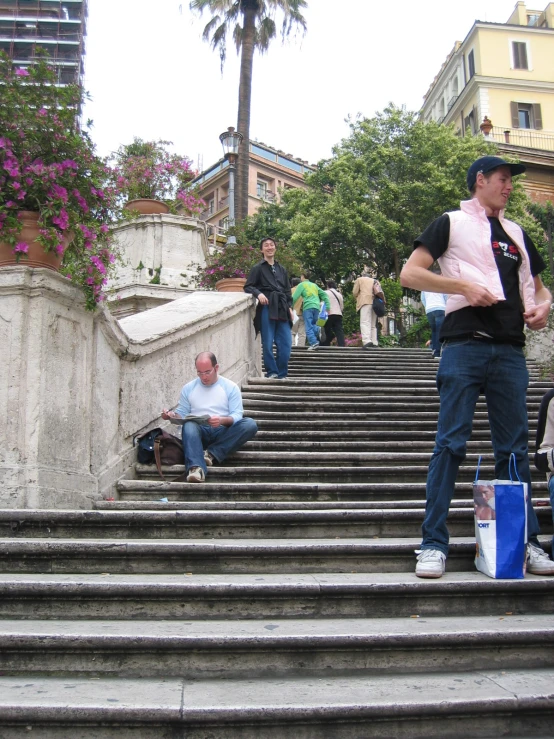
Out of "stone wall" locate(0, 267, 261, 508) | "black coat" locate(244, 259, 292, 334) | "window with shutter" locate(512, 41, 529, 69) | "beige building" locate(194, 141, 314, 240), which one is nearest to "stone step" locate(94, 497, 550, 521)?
"stone wall" locate(0, 267, 261, 508)

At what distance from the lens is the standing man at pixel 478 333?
3363mm

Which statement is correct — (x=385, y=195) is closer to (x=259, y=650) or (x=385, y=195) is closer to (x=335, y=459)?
(x=335, y=459)

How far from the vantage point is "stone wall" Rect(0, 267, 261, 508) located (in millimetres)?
4062

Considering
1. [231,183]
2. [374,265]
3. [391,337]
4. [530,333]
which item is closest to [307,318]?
[530,333]

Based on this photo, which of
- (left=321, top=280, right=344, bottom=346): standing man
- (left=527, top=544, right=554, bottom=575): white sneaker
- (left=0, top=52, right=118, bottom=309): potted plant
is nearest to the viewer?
(left=527, top=544, right=554, bottom=575): white sneaker

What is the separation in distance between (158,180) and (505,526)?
11.3 metres

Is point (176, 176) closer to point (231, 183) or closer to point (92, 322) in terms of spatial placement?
point (231, 183)

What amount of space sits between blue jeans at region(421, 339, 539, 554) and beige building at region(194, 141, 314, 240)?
45.9 metres

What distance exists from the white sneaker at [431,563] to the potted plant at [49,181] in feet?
8.18

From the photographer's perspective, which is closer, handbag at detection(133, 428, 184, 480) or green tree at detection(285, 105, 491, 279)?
handbag at detection(133, 428, 184, 480)

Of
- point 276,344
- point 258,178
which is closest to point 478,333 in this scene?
point 276,344

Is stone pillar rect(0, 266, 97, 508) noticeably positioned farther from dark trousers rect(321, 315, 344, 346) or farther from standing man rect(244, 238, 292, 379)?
dark trousers rect(321, 315, 344, 346)

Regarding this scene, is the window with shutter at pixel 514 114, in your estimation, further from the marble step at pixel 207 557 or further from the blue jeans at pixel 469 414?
the marble step at pixel 207 557

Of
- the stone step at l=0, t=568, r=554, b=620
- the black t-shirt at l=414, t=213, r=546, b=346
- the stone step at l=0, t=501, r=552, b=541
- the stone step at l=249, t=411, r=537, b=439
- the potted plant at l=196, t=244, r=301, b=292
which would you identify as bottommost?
the stone step at l=0, t=568, r=554, b=620
